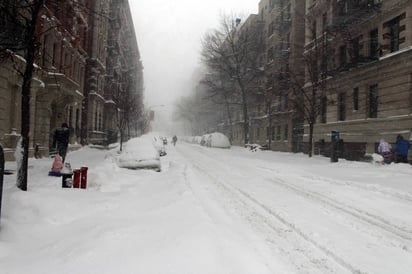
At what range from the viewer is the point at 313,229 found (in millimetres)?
6418

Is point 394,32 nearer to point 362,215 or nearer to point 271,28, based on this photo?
point 362,215

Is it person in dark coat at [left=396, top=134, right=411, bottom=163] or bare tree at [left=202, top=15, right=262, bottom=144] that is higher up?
bare tree at [left=202, top=15, right=262, bottom=144]

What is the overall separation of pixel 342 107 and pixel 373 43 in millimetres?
4849

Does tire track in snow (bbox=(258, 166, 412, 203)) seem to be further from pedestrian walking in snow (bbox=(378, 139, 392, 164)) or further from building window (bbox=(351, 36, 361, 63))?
building window (bbox=(351, 36, 361, 63))

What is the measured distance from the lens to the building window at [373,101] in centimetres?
2323

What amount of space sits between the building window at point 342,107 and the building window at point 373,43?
3.67 meters

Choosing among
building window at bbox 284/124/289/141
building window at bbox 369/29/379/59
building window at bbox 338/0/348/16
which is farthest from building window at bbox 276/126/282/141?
building window at bbox 369/29/379/59

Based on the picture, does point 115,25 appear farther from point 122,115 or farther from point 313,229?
point 313,229

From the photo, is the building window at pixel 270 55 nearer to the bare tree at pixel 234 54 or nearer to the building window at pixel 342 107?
the bare tree at pixel 234 54

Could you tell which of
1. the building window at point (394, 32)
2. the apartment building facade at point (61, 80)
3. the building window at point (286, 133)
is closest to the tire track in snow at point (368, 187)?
the apartment building facade at point (61, 80)

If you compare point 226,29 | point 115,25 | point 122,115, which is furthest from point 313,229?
point 115,25

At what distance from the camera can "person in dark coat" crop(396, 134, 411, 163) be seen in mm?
18500

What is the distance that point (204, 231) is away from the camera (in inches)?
226

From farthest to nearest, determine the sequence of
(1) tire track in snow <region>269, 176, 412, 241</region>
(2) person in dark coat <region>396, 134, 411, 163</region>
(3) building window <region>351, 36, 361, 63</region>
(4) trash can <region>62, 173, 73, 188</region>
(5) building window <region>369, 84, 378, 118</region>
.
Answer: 1. (3) building window <region>351, 36, 361, 63</region>
2. (5) building window <region>369, 84, 378, 118</region>
3. (2) person in dark coat <region>396, 134, 411, 163</region>
4. (4) trash can <region>62, 173, 73, 188</region>
5. (1) tire track in snow <region>269, 176, 412, 241</region>
